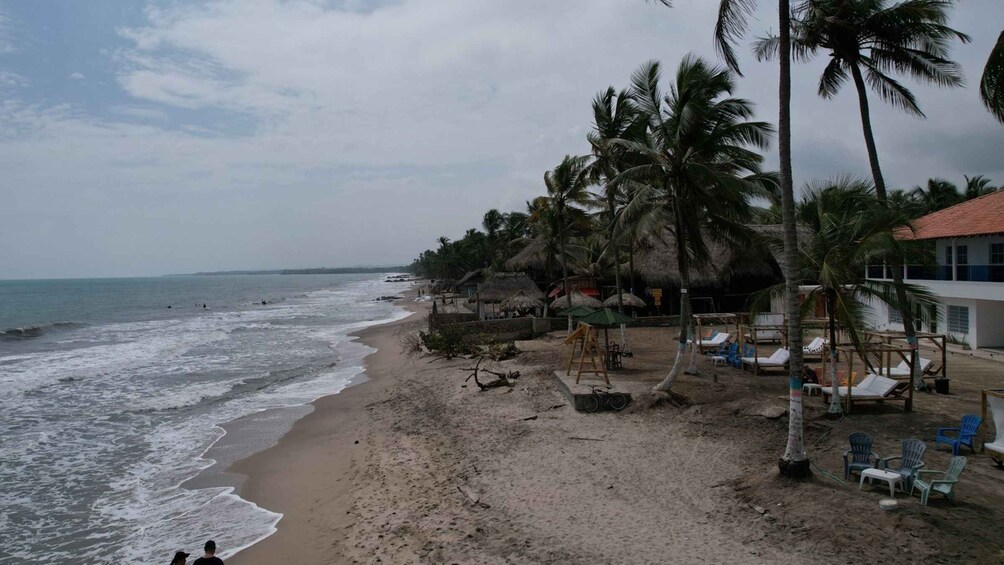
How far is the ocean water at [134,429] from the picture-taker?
8766mm

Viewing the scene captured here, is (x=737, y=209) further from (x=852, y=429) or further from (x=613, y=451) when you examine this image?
(x=613, y=451)

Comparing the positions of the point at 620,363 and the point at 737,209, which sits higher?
the point at 737,209

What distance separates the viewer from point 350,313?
5262 centimetres

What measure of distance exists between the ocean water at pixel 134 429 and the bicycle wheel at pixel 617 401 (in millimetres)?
6342

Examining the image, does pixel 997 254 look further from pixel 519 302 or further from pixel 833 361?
pixel 519 302

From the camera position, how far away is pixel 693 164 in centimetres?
1174

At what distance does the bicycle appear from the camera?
39.3 ft

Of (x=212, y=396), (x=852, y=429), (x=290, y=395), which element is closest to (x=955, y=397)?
(x=852, y=429)

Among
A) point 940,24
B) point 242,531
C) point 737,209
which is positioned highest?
point 940,24

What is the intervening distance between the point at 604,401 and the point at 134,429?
11.3m

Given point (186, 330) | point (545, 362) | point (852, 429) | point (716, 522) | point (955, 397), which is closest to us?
point (716, 522)

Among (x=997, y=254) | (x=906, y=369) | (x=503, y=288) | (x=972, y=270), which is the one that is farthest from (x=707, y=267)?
(x=906, y=369)

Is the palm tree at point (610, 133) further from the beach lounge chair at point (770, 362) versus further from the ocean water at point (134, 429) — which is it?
the ocean water at point (134, 429)

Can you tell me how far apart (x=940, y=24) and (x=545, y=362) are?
12.0 meters
